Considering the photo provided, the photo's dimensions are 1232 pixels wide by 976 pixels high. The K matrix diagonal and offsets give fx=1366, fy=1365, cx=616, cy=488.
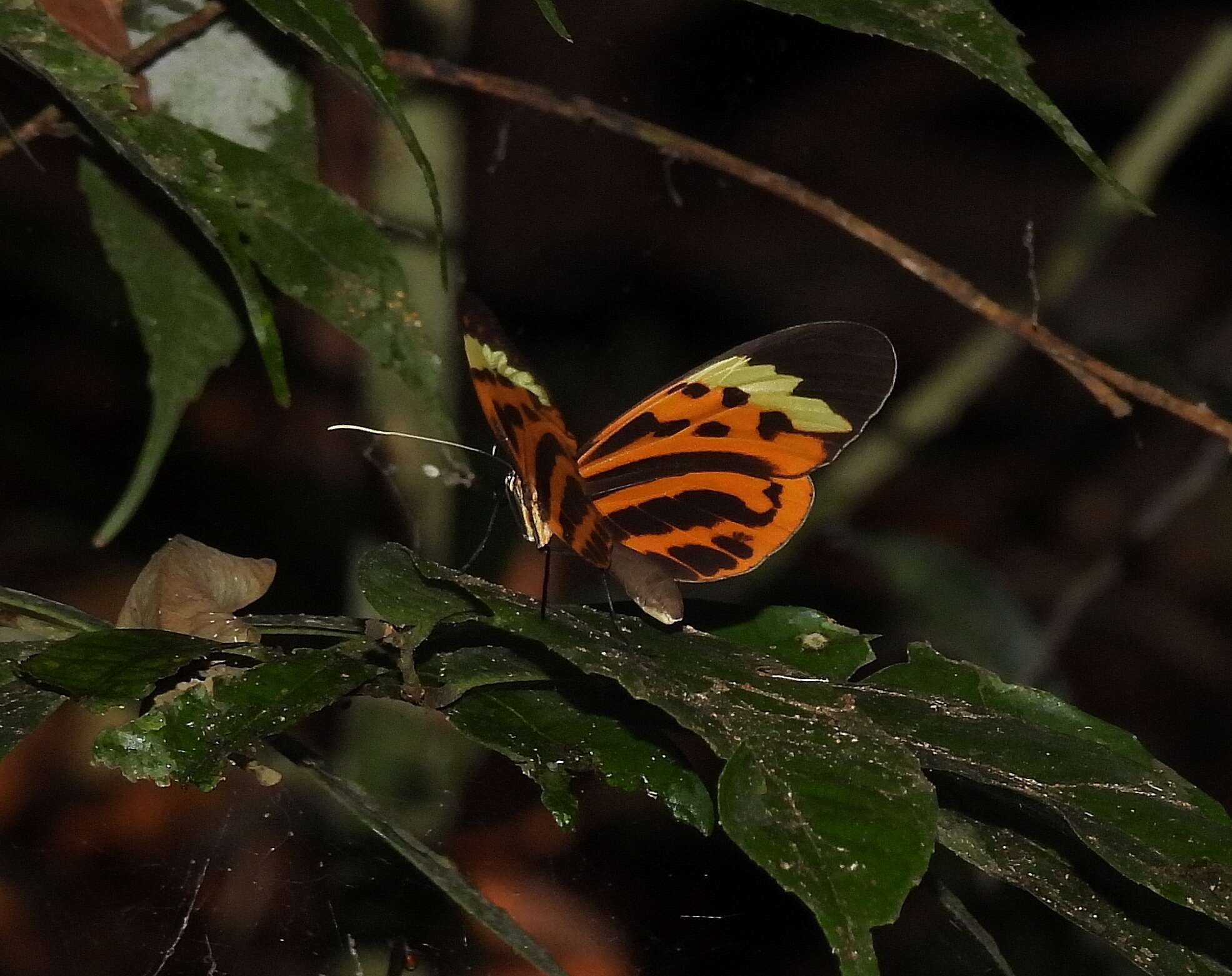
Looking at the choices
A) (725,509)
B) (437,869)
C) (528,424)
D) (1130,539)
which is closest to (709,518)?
(725,509)

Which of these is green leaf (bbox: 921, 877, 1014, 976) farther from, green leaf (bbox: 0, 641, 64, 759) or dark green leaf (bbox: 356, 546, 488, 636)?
green leaf (bbox: 0, 641, 64, 759)

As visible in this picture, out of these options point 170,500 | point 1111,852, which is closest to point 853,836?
point 1111,852

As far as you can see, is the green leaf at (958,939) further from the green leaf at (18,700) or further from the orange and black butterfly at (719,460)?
the green leaf at (18,700)

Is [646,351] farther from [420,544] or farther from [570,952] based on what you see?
[570,952]

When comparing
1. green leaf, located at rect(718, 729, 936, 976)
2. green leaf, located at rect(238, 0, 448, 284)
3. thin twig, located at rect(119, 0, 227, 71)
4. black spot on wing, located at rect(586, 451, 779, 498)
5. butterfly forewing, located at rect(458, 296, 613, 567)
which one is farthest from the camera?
black spot on wing, located at rect(586, 451, 779, 498)

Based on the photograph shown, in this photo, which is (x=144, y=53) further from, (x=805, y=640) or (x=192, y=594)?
(x=805, y=640)

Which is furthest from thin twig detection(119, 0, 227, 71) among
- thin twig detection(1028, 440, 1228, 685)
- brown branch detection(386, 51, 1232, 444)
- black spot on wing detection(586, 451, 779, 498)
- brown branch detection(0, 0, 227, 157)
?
thin twig detection(1028, 440, 1228, 685)
